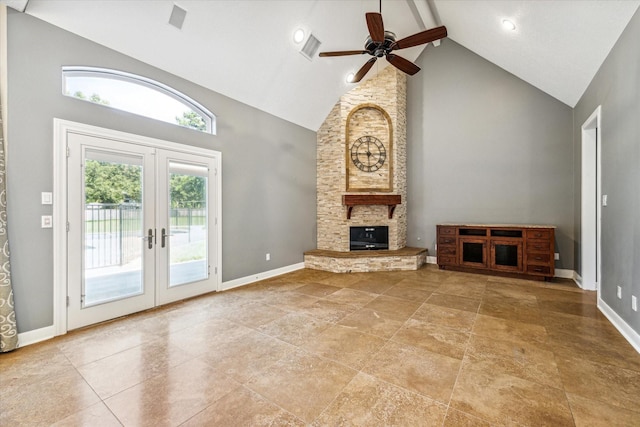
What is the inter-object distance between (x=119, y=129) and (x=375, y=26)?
3.29 metres

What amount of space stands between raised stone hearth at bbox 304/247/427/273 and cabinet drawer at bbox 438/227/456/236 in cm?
63

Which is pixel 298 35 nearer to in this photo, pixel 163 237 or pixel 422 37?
pixel 422 37

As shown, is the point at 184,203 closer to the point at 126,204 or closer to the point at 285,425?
the point at 126,204

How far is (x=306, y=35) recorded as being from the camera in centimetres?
454

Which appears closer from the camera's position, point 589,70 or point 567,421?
point 567,421

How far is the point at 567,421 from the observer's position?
5.45ft

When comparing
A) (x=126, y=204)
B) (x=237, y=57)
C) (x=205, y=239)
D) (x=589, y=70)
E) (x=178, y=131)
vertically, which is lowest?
(x=205, y=239)

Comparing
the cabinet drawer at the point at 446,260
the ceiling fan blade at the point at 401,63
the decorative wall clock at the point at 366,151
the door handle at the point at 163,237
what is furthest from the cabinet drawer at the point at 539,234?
the door handle at the point at 163,237

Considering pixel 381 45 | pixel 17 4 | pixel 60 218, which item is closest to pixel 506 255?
pixel 381 45

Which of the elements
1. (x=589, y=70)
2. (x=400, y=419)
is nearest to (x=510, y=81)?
(x=589, y=70)

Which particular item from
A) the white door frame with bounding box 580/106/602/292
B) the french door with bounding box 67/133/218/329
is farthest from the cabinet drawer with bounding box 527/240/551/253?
the french door with bounding box 67/133/218/329

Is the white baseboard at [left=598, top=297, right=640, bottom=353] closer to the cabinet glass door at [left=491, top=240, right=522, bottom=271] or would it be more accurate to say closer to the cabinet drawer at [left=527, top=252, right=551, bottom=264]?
the cabinet drawer at [left=527, top=252, right=551, bottom=264]

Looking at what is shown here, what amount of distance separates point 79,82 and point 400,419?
14.7ft

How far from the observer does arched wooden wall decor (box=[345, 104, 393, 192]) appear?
630 cm
